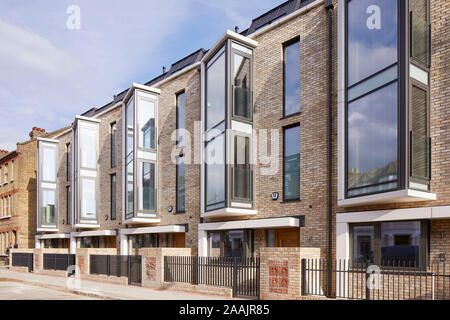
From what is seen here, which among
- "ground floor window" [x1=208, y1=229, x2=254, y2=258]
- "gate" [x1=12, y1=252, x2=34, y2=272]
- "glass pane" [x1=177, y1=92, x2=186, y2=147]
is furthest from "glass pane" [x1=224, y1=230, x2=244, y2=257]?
"gate" [x1=12, y1=252, x2=34, y2=272]

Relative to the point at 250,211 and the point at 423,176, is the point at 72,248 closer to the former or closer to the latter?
the point at 250,211

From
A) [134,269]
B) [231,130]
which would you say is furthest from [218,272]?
[134,269]

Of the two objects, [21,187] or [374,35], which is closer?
[374,35]

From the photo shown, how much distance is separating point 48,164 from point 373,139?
27385 mm

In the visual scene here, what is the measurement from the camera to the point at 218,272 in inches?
560

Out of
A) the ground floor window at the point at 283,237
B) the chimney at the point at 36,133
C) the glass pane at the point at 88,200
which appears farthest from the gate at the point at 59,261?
the chimney at the point at 36,133

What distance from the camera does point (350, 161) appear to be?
1216cm

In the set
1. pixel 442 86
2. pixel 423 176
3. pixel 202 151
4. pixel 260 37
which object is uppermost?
pixel 260 37

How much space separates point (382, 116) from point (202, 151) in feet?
26.9

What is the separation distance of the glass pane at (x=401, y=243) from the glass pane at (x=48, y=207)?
87.0ft

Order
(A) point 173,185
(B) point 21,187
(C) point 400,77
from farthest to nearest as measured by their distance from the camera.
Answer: (B) point 21,187
(A) point 173,185
(C) point 400,77

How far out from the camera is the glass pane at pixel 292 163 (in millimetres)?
14495

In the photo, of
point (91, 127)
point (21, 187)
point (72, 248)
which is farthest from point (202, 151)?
point (21, 187)

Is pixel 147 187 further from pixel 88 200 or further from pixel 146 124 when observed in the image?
pixel 88 200
